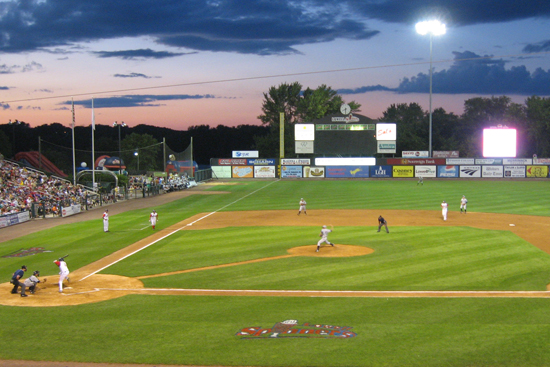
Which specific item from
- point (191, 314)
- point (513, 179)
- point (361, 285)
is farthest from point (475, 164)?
point (191, 314)

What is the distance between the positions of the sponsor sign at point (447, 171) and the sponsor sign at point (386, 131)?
11.8 m

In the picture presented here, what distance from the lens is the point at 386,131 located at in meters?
73.6

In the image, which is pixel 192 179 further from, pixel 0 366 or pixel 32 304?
pixel 0 366

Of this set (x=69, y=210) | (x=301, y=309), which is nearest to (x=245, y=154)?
(x=69, y=210)

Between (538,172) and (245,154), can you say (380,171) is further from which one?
(538,172)

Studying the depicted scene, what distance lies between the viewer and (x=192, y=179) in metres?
66.5

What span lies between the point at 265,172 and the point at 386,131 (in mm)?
22338

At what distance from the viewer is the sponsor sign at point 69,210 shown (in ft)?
116

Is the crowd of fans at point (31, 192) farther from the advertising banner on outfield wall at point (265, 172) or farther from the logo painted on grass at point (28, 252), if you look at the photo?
the advertising banner on outfield wall at point (265, 172)

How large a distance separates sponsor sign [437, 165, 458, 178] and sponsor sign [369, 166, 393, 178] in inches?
330

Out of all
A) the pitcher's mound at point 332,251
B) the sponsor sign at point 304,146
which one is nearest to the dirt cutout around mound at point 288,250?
the pitcher's mound at point 332,251

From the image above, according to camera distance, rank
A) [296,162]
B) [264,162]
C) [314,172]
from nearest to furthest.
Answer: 1. [314,172]
2. [296,162]
3. [264,162]

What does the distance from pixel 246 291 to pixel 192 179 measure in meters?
52.1

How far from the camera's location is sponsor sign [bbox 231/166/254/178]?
8274 cm
